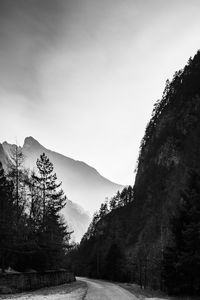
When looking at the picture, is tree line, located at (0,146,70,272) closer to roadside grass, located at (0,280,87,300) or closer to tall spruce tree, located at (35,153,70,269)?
tall spruce tree, located at (35,153,70,269)

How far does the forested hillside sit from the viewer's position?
236 feet

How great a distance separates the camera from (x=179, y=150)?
90438 mm

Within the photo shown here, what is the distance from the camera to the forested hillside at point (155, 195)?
71.9 meters

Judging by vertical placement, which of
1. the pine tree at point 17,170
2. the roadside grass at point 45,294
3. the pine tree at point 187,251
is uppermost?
the pine tree at point 17,170

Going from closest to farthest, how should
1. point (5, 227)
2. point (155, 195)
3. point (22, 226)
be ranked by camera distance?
point (5, 227) < point (22, 226) < point (155, 195)

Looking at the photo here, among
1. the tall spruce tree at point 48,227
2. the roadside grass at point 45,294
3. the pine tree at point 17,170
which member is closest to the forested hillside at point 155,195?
the tall spruce tree at point 48,227

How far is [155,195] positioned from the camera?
92562 mm

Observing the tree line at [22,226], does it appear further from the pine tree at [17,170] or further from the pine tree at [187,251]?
the pine tree at [187,251]

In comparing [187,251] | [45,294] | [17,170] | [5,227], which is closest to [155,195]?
[17,170]

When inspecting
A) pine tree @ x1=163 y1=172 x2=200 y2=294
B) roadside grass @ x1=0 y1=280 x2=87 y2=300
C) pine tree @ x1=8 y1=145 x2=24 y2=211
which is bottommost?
roadside grass @ x1=0 y1=280 x2=87 y2=300

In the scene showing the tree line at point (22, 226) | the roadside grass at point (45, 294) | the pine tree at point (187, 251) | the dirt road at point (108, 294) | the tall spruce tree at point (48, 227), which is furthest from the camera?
the tall spruce tree at point (48, 227)

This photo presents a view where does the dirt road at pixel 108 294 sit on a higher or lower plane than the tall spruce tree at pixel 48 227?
lower

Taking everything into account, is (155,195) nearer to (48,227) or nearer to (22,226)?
(48,227)

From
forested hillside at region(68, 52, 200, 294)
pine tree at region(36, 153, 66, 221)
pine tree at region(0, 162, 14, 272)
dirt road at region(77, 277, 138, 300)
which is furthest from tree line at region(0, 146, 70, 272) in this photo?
forested hillside at region(68, 52, 200, 294)
